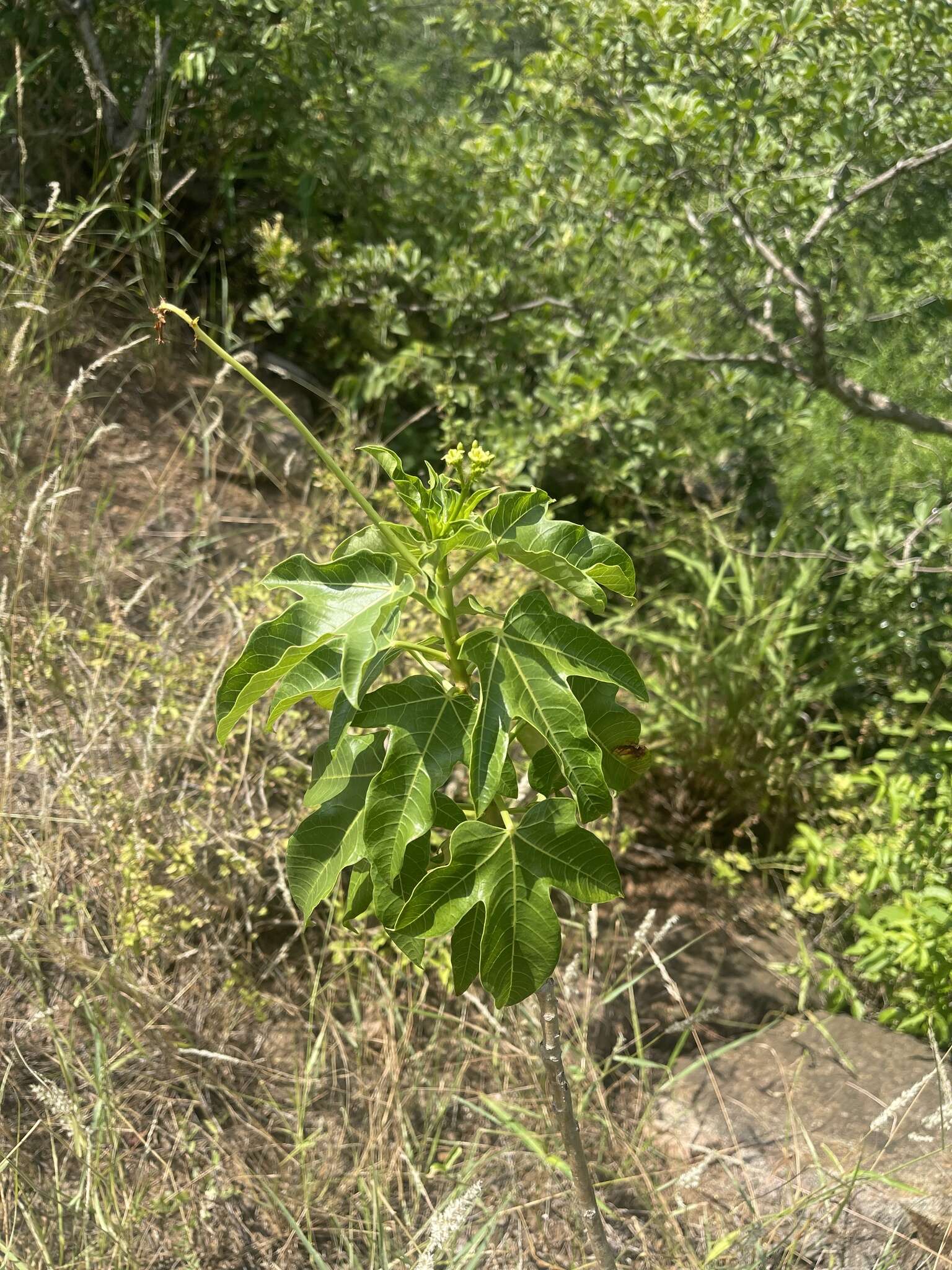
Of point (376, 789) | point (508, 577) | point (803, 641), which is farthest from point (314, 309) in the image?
point (376, 789)

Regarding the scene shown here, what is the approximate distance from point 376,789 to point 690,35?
2.24m

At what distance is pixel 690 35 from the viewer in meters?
2.38

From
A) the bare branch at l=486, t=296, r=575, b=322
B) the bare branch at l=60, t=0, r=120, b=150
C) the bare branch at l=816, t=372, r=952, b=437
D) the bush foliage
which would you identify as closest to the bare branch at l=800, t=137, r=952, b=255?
the bush foliage

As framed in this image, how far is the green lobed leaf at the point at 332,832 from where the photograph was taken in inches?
45.6

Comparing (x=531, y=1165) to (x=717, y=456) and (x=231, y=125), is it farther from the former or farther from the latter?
(x=231, y=125)

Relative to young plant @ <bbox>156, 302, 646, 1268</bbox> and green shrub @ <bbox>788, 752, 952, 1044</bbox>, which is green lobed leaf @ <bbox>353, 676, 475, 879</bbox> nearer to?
young plant @ <bbox>156, 302, 646, 1268</bbox>

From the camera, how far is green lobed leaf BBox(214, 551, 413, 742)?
3.30 ft

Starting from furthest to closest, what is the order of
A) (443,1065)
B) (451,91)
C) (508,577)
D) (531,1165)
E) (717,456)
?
1. (451,91)
2. (717,456)
3. (508,577)
4. (443,1065)
5. (531,1165)

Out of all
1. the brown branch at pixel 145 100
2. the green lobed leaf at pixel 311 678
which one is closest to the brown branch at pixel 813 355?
the brown branch at pixel 145 100

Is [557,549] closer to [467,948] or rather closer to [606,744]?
[606,744]

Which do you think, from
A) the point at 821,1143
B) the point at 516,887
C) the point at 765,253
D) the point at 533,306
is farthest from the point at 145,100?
the point at 821,1143

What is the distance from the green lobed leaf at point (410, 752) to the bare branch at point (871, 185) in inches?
84.0

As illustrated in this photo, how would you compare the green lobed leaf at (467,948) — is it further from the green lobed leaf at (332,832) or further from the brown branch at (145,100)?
the brown branch at (145,100)

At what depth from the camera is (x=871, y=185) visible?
2500 millimetres
